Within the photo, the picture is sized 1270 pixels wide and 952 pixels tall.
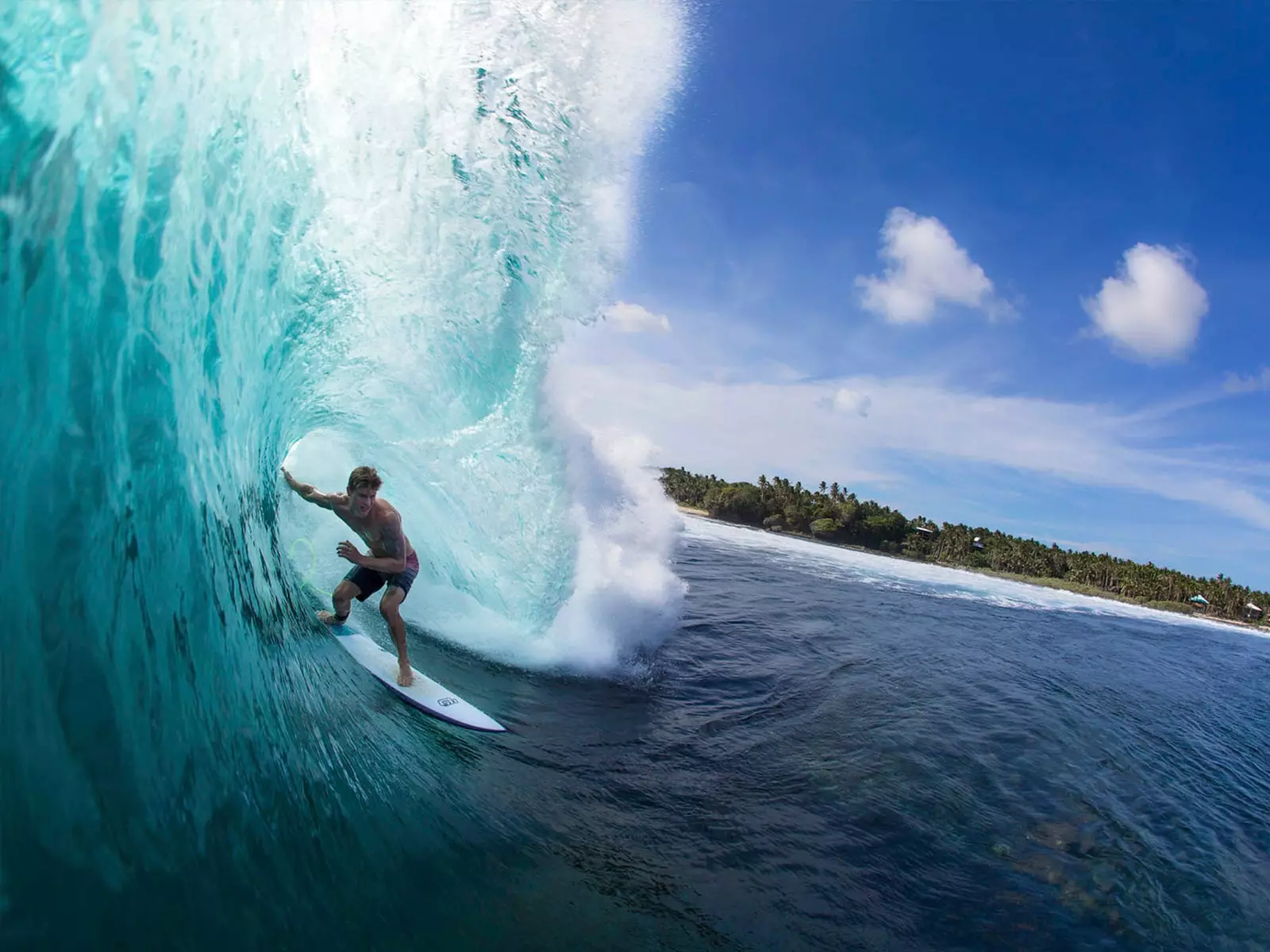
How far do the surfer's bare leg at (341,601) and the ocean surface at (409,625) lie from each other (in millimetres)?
372

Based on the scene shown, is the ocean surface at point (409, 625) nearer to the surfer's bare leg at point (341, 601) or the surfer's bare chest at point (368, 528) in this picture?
the surfer's bare leg at point (341, 601)

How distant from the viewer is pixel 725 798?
660cm

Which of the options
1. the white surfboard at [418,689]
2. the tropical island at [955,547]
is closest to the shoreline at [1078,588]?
the tropical island at [955,547]

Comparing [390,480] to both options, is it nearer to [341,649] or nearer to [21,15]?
[341,649]

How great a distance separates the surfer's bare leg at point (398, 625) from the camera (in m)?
7.08

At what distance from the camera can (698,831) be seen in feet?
19.2

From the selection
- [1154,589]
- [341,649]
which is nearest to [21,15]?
[341,649]

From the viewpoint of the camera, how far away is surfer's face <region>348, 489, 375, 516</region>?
6.87 meters

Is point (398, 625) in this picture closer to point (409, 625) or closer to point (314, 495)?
point (314, 495)

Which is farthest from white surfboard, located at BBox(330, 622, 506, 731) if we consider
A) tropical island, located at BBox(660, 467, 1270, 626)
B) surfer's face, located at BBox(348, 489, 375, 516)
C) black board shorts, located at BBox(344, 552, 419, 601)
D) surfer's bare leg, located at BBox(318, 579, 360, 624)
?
tropical island, located at BBox(660, 467, 1270, 626)

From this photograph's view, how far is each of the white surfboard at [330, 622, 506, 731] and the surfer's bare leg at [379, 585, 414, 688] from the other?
104mm

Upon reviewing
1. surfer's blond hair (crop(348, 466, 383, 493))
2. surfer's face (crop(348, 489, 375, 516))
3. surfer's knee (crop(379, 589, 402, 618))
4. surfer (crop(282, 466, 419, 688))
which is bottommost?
surfer's knee (crop(379, 589, 402, 618))

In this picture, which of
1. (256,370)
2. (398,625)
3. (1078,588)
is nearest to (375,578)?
(398,625)

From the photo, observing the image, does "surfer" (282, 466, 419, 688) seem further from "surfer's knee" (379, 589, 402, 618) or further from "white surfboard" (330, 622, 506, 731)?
"white surfboard" (330, 622, 506, 731)
